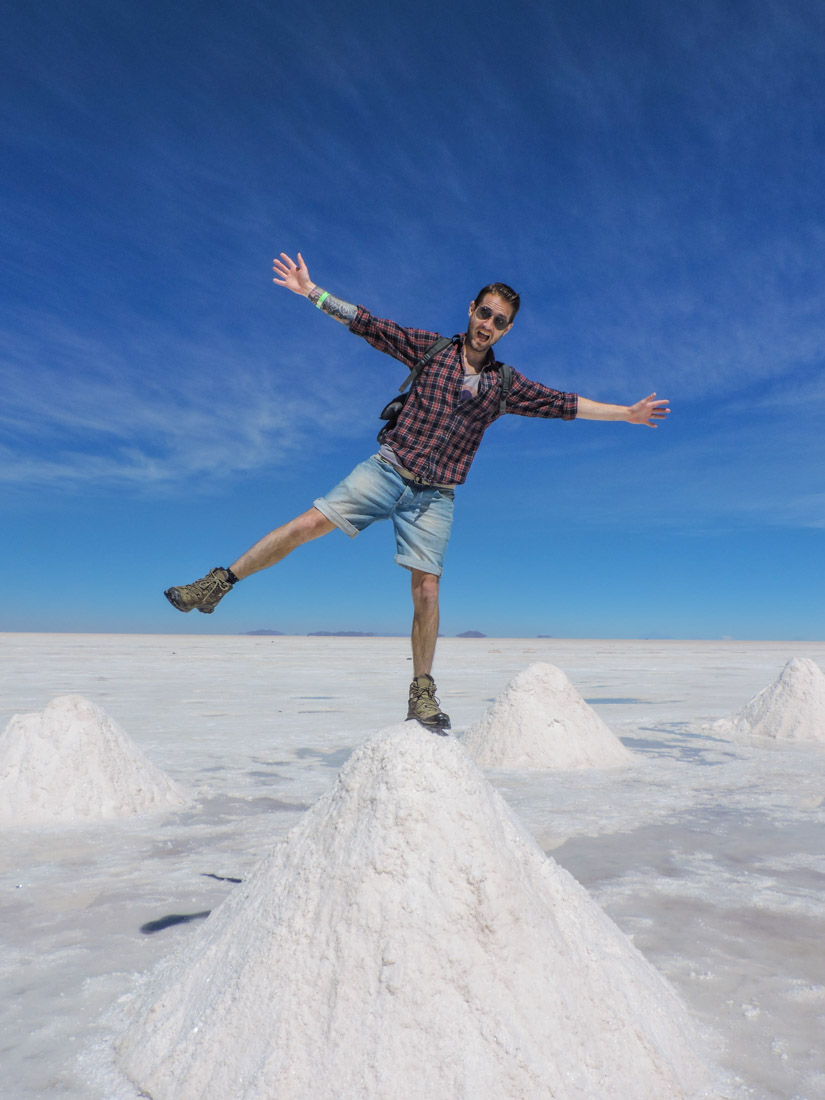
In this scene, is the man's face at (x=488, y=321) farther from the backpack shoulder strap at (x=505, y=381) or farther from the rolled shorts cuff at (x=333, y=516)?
the rolled shorts cuff at (x=333, y=516)

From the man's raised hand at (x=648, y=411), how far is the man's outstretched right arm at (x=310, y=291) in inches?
52.5

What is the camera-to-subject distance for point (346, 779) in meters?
2.06

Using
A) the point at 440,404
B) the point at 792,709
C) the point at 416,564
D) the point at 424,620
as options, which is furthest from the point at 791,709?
the point at 440,404

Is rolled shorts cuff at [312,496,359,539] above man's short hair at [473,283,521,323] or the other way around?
the other way around

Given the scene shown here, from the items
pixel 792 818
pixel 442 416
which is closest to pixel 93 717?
pixel 442 416

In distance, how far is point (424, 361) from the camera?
3.15 m

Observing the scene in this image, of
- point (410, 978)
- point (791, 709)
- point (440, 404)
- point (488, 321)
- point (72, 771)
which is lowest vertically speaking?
point (72, 771)

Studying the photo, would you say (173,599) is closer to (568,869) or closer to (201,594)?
(201,594)

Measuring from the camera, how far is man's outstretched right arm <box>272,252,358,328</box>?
3.20 meters

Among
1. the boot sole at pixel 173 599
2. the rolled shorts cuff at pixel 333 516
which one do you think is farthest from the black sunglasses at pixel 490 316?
the boot sole at pixel 173 599

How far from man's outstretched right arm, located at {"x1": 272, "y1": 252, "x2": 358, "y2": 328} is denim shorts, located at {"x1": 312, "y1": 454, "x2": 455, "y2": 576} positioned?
62 cm

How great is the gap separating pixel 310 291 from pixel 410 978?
2.58 meters

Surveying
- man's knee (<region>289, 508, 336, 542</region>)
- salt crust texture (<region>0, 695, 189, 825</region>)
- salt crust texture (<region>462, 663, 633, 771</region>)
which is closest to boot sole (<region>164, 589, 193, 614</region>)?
man's knee (<region>289, 508, 336, 542</region>)

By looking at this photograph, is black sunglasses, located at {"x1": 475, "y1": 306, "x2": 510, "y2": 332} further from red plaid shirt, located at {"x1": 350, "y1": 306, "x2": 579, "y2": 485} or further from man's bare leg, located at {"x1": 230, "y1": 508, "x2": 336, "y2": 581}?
man's bare leg, located at {"x1": 230, "y1": 508, "x2": 336, "y2": 581}
